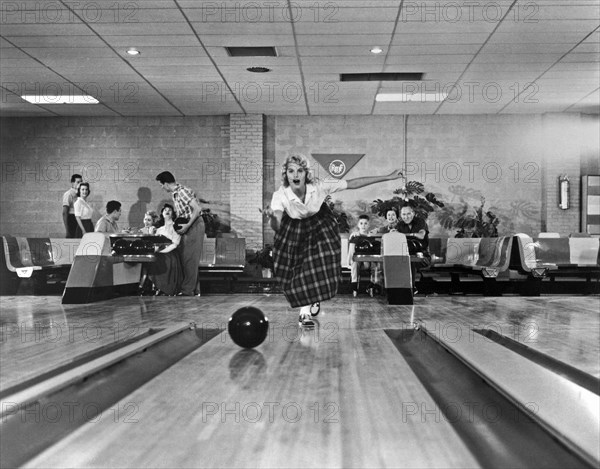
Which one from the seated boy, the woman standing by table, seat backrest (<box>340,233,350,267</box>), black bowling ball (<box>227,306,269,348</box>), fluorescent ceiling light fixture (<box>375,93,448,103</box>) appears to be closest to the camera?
black bowling ball (<box>227,306,269,348</box>)

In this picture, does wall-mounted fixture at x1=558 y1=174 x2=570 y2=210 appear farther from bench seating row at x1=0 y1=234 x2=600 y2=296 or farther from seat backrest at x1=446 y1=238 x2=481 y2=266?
seat backrest at x1=446 y1=238 x2=481 y2=266

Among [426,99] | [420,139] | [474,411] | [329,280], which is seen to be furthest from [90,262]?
[420,139]

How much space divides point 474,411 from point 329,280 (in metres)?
2.24

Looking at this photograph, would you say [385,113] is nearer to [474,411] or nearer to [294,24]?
[294,24]

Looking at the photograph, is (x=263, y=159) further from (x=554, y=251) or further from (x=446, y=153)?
(x=554, y=251)

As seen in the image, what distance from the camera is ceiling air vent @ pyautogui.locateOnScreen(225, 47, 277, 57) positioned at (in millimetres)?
7910

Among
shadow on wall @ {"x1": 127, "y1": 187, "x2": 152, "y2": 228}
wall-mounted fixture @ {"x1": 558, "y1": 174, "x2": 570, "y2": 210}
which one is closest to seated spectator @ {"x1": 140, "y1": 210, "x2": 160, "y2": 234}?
shadow on wall @ {"x1": 127, "y1": 187, "x2": 152, "y2": 228}

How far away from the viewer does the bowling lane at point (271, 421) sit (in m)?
1.61

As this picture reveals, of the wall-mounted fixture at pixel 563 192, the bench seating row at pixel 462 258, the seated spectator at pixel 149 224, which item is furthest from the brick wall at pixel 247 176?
the wall-mounted fixture at pixel 563 192

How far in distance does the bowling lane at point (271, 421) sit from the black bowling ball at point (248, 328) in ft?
0.46

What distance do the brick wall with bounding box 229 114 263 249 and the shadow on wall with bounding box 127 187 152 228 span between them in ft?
5.16

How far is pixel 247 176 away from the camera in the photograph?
11312 mm

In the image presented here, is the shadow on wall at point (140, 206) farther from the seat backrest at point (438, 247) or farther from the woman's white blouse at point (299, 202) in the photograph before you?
the woman's white blouse at point (299, 202)

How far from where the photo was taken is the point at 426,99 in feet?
34.0
